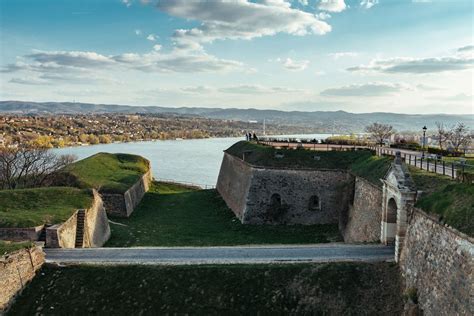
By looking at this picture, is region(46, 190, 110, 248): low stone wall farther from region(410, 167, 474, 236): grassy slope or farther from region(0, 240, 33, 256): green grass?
region(410, 167, 474, 236): grassy slope

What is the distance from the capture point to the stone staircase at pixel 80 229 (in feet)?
68.5

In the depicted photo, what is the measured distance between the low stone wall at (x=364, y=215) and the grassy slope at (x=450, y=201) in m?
3.74

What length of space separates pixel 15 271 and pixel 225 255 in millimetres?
7772

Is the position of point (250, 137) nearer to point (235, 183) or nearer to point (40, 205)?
point (235, 183)

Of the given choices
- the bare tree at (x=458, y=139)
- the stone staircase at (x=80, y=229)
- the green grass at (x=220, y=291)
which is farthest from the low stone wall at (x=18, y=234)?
the bare tree at (x=458, y=139)

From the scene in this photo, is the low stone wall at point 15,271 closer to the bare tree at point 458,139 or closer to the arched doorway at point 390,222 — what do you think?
the arched doorway at point 390,222

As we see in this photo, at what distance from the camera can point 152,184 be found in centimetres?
4941

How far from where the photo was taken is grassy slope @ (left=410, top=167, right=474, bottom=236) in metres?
11.9

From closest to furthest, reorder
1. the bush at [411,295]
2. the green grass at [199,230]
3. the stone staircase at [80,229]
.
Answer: the bush at [411,295] < the stone staircase at [80,229] < the green grass at [199,230]

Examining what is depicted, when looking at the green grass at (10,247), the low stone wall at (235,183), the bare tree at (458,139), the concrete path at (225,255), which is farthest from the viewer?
the bare tree at (458,139)

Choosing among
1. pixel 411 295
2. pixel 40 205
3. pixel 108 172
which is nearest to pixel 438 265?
pixel 411 295

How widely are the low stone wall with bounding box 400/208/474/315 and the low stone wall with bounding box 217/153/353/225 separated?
11.5 metres

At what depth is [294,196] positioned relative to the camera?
27.5 meters

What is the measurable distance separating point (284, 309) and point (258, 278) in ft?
4.83
